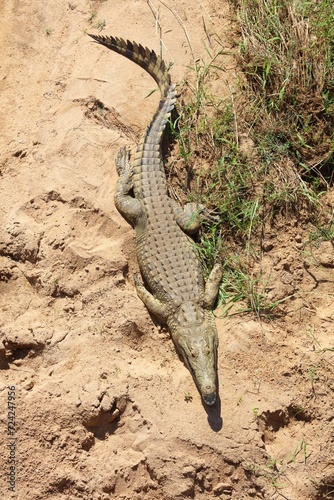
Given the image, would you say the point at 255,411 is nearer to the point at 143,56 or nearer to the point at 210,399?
the point at 210,399

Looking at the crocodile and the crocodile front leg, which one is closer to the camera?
the crocodile

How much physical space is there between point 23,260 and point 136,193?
1.26 m

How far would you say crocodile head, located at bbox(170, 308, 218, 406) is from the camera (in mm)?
4602

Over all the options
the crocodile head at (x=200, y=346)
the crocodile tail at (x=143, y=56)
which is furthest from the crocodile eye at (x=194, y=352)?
the crocodile tail at (x=143, y=56)

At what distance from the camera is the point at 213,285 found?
518cm

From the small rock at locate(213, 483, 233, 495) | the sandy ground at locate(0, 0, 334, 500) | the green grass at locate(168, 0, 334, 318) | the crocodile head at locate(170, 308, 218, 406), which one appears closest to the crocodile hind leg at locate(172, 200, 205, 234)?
the green grass at locate(168, 0, 334, 318)

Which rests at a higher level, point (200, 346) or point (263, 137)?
point (263, 137)

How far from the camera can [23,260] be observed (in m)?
5.25

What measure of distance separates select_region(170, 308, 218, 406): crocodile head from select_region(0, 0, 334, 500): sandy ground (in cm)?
12

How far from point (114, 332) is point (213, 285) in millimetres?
1017

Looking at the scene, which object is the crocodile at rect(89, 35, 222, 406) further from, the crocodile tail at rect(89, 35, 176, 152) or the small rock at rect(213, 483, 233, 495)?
the small rock at rect(213, 483, 233, 495)

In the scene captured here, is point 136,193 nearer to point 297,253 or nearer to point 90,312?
point 90,312

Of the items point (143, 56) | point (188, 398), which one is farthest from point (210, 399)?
point (143, 56)

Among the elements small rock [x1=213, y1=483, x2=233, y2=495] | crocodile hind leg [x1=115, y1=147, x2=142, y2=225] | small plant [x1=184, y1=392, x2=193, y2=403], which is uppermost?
crocodile hind leg [x1=115, y1=147, x2=142, y2=225]
